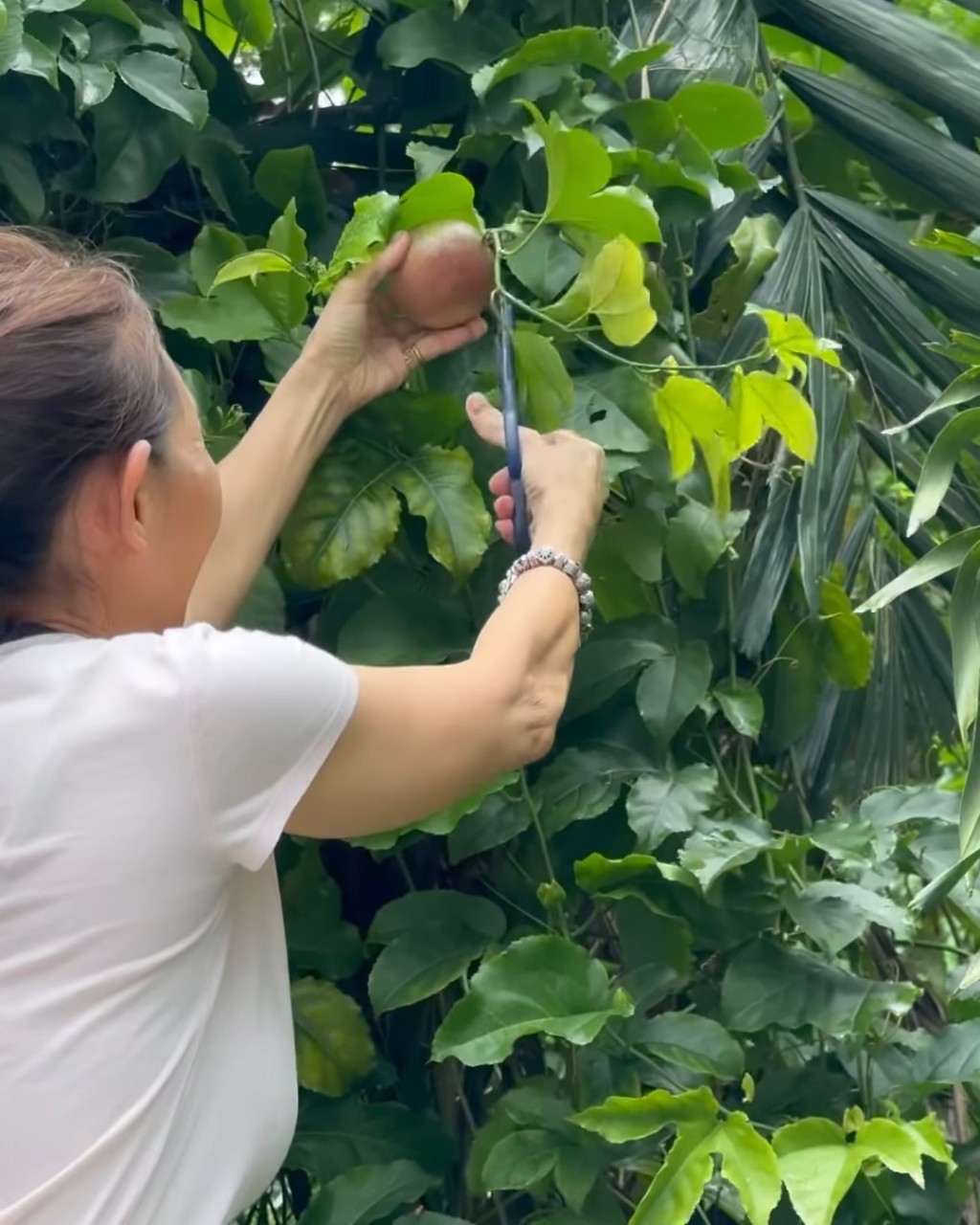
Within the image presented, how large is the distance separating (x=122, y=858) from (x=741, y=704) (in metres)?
0.42

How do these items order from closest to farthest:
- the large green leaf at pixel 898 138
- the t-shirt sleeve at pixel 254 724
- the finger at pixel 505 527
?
the t-shirt sleeve at pixel 254 724 → the finger at pixel 505 527 → the large green leaf at pixel 898 138

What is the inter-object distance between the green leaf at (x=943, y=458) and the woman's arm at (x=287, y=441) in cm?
34

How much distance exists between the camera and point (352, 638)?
938mm

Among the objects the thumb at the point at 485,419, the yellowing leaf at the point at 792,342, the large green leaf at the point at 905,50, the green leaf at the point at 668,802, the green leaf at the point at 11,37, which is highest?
the large green leaf at the point at 905,50

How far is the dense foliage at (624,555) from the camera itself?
0.87 metres

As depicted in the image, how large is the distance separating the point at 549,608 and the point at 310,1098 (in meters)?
0.39

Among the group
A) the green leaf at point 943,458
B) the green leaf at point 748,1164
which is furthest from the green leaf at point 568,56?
the green leaf at point 748,1164

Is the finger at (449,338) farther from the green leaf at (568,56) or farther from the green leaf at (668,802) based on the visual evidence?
the green leaf at (668,802)

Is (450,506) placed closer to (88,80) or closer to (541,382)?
(541,382)

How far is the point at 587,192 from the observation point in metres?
0.86

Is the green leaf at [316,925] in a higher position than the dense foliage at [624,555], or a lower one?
lower

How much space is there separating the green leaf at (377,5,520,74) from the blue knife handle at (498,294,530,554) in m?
0.23

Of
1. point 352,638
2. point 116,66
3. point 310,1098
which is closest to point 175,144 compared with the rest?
point 116,66

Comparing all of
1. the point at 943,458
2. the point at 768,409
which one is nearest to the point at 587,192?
the point at 768,409
